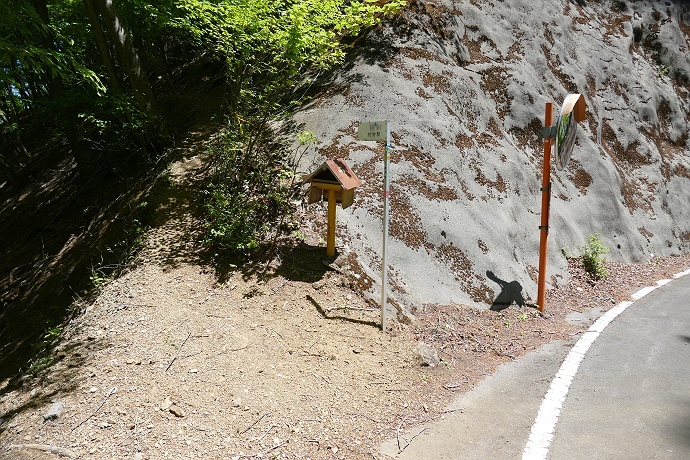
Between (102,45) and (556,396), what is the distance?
28.0ft

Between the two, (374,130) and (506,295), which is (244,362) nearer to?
(374,130)

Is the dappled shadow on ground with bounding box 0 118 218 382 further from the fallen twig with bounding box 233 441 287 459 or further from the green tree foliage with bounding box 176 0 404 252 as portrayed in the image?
the fallen twig with bounding box 233 441 287 459

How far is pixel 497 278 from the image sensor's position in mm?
7512

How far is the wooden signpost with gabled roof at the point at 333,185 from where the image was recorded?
576 cm

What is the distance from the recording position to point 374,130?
17.8 ft

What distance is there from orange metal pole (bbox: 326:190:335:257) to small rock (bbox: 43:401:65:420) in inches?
136

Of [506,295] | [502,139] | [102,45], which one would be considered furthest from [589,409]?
[102,45]

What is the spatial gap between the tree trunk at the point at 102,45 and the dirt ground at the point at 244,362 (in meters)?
2.74

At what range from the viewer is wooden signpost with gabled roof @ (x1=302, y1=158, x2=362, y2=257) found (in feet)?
18.9

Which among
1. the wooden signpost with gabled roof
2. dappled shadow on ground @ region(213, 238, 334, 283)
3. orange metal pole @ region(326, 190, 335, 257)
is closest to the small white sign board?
the wooden signpost with gabled roof

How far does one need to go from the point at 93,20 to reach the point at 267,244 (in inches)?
194

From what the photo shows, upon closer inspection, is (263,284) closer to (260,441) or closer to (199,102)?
(260,441)

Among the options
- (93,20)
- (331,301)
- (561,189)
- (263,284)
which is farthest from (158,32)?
(561,189)

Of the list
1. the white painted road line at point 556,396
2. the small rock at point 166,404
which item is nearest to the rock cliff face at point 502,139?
the white painted road line at point 556,396
